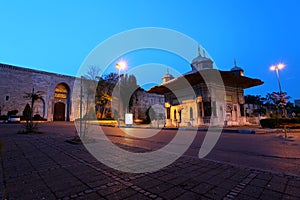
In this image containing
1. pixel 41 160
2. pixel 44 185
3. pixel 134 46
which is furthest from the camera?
pixel 134 46

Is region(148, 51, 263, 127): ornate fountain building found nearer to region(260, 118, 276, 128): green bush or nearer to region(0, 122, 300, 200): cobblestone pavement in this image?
region(260, 118, 276, 128): green bush

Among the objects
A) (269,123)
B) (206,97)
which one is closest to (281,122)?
(269,123)

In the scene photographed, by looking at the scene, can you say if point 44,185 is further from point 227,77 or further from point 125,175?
point 227,77

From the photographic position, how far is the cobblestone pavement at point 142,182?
2246mm

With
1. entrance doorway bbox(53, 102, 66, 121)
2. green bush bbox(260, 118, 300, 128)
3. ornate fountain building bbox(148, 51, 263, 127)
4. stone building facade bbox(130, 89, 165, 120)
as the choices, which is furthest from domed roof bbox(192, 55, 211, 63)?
entrance doorway bbox(53, 102, 66, 121)

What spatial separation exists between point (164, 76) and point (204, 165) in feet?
108

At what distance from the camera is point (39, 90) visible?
3591cm

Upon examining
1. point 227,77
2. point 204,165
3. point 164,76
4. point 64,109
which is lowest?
point 204,165

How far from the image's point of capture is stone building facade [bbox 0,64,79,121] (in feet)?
108

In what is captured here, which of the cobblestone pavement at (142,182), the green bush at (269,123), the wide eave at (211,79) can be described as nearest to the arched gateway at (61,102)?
the wide eave at (211,79)

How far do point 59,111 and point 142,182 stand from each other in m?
44.1

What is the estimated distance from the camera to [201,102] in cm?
2277

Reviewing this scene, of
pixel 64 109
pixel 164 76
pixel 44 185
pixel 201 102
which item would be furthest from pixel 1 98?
pixel 44 185

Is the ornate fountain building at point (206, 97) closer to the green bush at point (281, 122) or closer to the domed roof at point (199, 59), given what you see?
the domed roof at point (199, 59)
